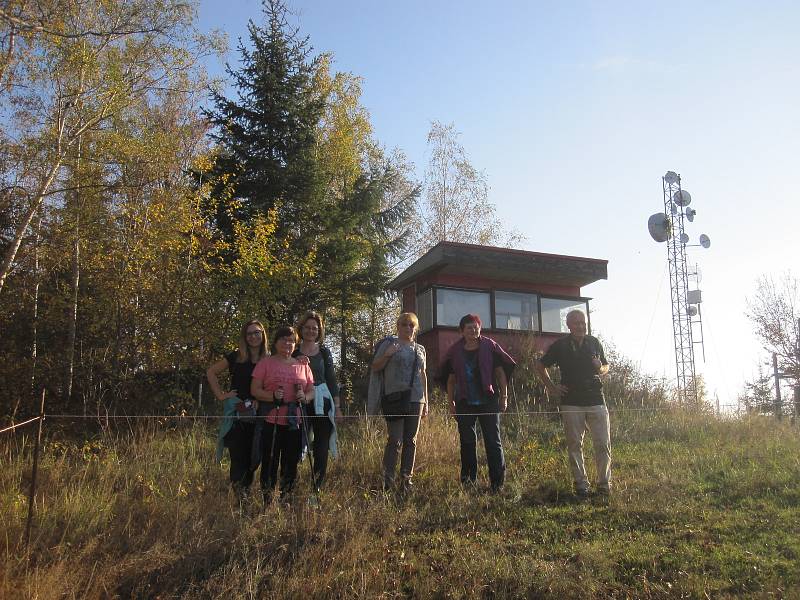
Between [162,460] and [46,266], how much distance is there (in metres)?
7.19

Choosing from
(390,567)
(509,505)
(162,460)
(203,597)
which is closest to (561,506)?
(509,505)

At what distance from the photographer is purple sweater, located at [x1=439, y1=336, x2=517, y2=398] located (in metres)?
6.48

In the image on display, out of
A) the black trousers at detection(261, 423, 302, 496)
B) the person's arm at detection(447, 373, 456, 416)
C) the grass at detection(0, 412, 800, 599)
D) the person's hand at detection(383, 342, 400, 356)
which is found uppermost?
the person's hand at detection(383, 342, 400, 356)

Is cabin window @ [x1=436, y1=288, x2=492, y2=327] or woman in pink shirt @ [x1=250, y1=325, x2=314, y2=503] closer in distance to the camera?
woman in pink shirt @ [x1=250, y1=325, x2=314, y2=503]

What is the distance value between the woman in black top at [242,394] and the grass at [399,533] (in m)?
0.25

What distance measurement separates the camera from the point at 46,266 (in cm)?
1255

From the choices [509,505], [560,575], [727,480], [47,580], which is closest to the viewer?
[47,580]

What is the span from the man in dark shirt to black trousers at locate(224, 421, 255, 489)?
2.83m

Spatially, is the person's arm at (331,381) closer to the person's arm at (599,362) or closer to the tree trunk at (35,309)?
the person's arm at (599,362)

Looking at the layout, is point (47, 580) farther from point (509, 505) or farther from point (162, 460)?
point (509, 505)

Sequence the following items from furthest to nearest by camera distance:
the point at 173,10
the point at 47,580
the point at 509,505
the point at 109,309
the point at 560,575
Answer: the point at 173,10
the point at 109,309
the point at 509,505
the point at 560,575
the point at 47,580

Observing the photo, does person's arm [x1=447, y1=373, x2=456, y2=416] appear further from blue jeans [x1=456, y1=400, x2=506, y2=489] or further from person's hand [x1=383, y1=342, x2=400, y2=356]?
person's hand [x1=383, y1=342, x2=400, y2=356]

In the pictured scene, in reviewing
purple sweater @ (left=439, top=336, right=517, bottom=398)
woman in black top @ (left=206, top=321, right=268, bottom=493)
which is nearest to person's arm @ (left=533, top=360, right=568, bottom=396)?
purple sweater @ (left=439, top=336, right=517, bottom=398)

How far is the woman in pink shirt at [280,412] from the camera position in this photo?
5.75 meters
